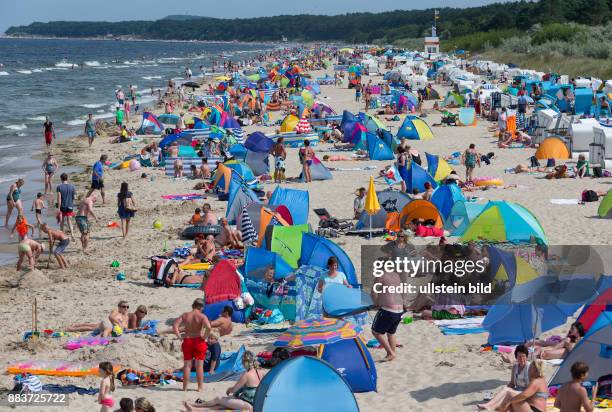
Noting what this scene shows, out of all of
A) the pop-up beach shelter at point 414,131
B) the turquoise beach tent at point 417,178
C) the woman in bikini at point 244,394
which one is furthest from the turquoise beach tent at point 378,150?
the woman in bikini at point 244,394

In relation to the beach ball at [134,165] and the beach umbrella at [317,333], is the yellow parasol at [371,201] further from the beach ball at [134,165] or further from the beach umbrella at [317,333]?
the beach ball at [134,165]

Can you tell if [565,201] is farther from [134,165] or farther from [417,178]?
[134,165]

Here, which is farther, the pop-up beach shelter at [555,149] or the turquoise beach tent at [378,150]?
the turquoise beach tent at [378,150]

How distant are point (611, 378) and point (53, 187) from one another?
671 inches

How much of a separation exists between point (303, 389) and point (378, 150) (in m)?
16.4

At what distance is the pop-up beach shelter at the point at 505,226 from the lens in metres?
13.0

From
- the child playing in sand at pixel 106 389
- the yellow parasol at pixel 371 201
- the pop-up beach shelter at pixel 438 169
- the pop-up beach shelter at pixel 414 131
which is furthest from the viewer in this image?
the pop-up beach shelter at pixel 414 131

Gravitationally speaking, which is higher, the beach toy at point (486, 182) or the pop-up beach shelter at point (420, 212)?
the pop-up beach shelter at point (420, 212)

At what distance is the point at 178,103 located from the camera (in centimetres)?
4553

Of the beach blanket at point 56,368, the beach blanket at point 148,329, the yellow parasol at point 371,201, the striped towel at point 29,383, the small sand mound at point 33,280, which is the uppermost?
the yellow parasol at point 371,201

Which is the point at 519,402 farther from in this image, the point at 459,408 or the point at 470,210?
the point at 470,210

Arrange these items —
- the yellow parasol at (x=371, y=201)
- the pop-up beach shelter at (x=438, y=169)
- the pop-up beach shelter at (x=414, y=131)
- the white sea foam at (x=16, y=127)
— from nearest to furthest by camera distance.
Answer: the yellow parasol at (x=371, y=201)
the pop-up beach shelter at (x=438, y=169)
the pop-up beach shelter at (x=414, y=131)
the white sea foam at (x=16, y=127)

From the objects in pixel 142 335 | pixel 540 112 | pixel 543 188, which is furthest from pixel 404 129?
pixel 142 335

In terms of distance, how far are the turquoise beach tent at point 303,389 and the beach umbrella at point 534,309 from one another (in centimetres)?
265
